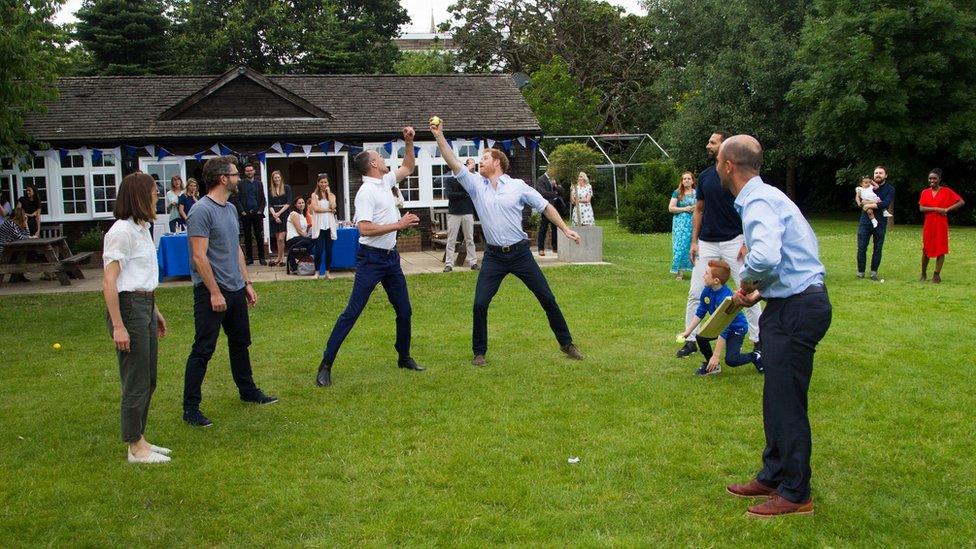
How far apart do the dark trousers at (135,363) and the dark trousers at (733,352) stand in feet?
14.3

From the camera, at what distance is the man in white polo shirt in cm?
784

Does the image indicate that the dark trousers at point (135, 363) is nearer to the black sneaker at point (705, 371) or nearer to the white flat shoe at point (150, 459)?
the white flat shoe at point (150, 459)

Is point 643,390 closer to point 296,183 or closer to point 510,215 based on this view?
point 510,215

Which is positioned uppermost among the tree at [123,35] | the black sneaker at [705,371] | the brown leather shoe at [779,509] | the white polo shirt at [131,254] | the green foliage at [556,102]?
the tree at [123,35]

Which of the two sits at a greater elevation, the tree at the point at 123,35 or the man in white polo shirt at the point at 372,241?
the tree at the point at 123,35

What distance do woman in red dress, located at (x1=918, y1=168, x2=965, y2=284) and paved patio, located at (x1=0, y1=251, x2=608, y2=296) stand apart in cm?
545

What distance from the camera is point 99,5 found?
1362 inches

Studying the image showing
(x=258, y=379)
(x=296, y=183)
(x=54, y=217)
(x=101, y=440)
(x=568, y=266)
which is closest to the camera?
(x=101, y=440)

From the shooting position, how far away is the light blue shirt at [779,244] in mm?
4504

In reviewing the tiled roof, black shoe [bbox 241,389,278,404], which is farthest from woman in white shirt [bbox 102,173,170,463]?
the tiled roof

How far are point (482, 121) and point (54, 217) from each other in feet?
34.2

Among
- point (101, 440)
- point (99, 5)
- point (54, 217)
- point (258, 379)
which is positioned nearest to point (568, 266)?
point (258, 379)

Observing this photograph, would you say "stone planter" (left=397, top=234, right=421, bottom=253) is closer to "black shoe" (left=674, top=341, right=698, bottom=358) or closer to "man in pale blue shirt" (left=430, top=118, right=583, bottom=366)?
"man in pale blue shirt" (left=430, top=118, right=583, bottom=366)

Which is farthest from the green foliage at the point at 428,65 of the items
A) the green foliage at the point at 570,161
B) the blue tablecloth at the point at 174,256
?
the blue tablecloth at the point at 174,256
